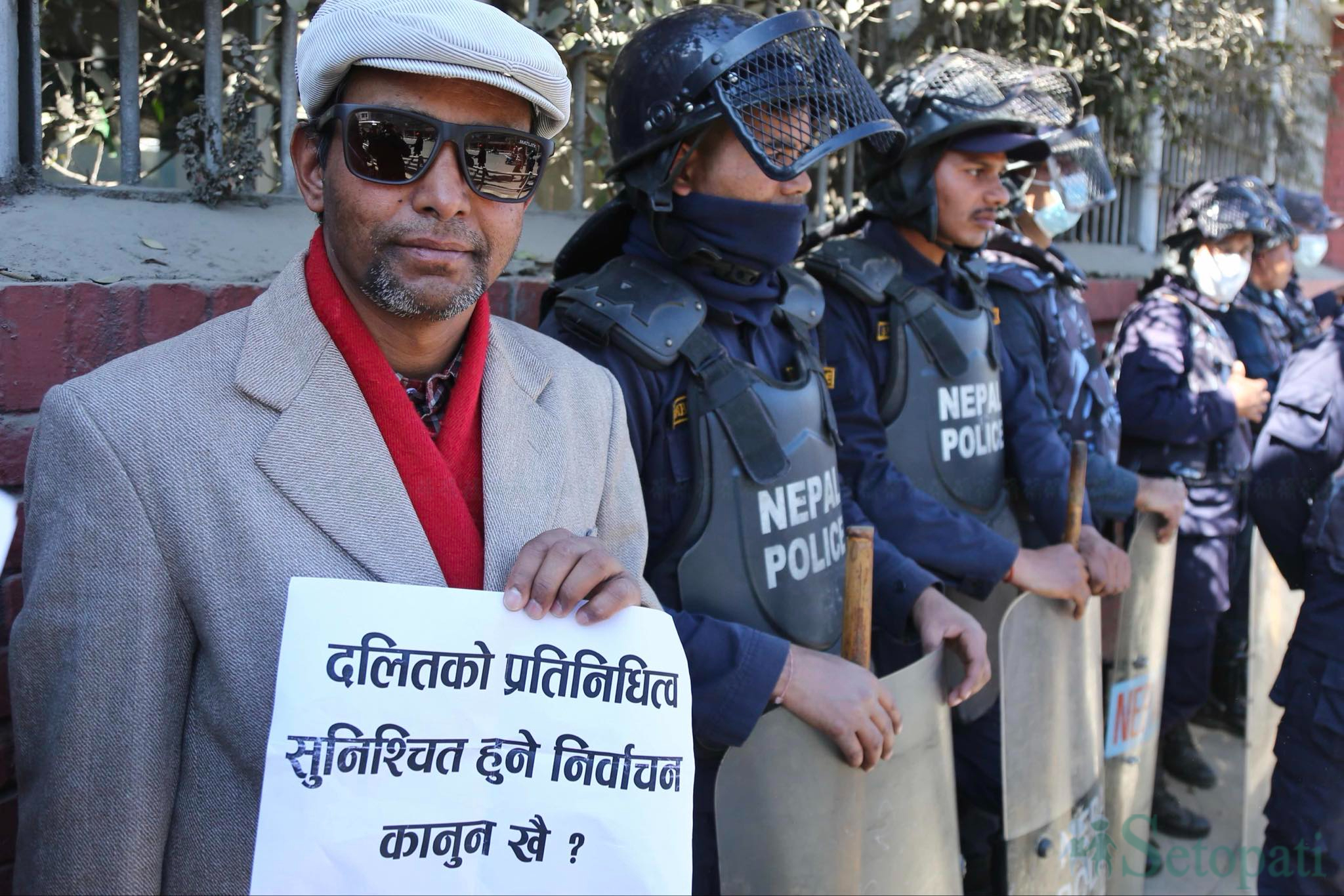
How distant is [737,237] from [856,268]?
0.77 m

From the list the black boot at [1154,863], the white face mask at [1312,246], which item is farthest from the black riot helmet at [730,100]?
the white face mask at [1312,246]

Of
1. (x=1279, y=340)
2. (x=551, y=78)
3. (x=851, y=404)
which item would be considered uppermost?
(x=551, y=78)

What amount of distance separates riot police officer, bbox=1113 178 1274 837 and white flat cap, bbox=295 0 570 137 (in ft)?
11.6

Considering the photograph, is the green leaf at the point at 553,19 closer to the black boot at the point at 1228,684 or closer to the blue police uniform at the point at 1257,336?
the blue police uniform at the point at 1257,336

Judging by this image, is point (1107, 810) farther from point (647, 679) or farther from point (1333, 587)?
point (647, 679)

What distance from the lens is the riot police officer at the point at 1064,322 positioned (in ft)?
11.6

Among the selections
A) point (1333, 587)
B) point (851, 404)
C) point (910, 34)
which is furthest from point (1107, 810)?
point (910, 34)

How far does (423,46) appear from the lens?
1.46 meters

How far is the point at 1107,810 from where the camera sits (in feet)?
10.1

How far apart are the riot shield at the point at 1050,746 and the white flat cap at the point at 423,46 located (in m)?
1.67

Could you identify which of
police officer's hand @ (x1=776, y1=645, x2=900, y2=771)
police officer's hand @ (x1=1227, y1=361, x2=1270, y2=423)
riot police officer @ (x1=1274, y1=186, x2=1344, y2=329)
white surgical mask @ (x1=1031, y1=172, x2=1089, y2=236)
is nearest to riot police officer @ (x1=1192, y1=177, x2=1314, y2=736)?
riot police officer @ (x1=1274, y1=186, x2=1344, y2=329)

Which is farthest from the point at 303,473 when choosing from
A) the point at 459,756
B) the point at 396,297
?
the point at 459,756

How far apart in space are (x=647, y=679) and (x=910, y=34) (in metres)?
3.91

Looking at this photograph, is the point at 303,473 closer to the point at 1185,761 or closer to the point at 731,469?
the point at 731,469
